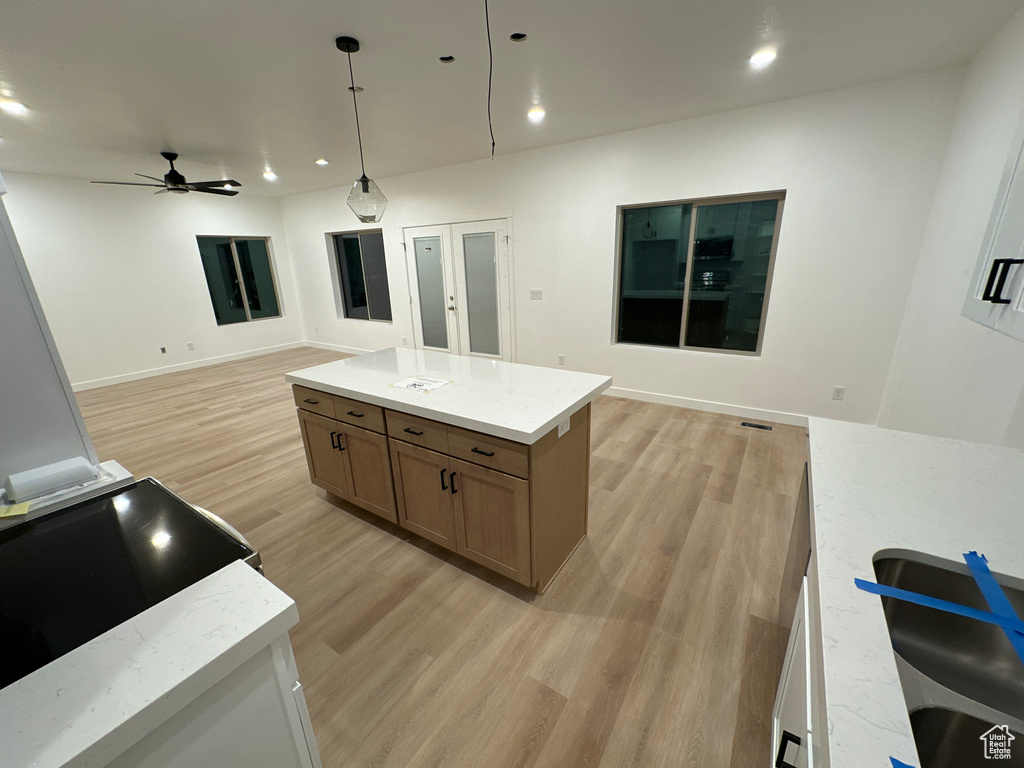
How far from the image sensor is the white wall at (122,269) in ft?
15.7

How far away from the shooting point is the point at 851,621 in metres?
0.69

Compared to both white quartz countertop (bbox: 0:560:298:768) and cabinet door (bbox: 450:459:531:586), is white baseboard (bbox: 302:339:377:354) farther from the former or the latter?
white quartz countertop (bbox: 0:560:298:768)

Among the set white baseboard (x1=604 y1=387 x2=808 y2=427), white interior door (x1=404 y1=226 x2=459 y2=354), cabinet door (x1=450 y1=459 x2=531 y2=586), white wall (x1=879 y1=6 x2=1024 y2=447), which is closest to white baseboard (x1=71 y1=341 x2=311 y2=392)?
white interior door (x1=404 y1=226 x2=459 y2=354)

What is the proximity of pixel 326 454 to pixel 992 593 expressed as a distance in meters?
2.66

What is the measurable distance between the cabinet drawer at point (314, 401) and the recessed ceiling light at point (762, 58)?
3251 millimetres

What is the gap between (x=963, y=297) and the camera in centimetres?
211

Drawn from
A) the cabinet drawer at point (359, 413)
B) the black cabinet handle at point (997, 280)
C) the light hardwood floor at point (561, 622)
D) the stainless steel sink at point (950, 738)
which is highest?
the black cabinet handle at point (997, 280)

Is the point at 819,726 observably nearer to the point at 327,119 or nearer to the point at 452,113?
the point at 452,113

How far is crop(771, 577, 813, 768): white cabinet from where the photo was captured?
757 mm

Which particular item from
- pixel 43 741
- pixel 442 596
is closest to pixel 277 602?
pixel 43 741

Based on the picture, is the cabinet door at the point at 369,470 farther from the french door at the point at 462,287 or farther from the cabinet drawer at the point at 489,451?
the french door at the point at 462,287

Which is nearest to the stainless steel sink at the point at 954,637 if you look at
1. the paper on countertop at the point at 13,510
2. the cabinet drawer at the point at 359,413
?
the cabinet drawer at the point at 359,413

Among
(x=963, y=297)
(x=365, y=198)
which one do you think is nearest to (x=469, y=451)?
(x=365, y=198)

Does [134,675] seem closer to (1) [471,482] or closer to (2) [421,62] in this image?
(1) [471,482]
